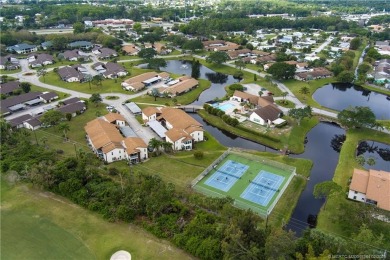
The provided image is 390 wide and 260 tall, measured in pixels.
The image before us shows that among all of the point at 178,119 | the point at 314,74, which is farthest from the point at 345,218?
the point at 314,74

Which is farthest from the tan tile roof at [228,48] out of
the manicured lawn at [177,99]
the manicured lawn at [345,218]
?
the manicured lawn at [345,218]

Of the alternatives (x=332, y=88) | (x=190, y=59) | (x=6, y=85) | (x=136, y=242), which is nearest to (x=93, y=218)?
(x=136, y=242)

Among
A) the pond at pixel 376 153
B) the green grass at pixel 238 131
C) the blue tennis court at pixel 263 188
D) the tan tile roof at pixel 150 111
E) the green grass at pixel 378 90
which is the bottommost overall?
the pond at pixel 376 153

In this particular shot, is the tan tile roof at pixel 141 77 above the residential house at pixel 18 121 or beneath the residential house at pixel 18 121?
above

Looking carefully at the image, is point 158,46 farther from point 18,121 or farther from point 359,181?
point 359,181

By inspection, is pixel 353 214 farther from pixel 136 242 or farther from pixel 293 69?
pixel 293 69

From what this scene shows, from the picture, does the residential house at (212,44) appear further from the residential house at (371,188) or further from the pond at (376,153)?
the residential house at (371,188)
